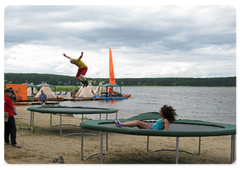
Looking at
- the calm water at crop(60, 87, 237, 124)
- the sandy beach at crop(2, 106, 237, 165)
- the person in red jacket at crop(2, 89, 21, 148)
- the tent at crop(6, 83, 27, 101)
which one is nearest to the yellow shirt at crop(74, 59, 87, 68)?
the person in red jacket at crop(2, 89, 21, 148)

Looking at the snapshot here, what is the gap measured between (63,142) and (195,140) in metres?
3.29

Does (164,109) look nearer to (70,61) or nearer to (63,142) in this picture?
(70,61)

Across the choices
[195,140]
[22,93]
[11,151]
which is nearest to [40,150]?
[11,151]

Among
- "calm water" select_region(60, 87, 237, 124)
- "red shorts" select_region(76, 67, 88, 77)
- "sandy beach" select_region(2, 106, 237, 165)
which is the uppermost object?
"red shorts" select_region(76, 67, 88, 77)

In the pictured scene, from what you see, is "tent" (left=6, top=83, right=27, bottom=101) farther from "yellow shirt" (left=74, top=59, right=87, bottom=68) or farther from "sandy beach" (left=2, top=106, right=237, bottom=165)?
"yellow shirt" (left=74, top=59, right=87, bottom=68)

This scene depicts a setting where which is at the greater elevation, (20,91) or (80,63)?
(80,63)

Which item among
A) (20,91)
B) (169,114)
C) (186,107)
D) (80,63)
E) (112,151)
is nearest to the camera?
(169,114)

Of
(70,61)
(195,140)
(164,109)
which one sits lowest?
(195,140)

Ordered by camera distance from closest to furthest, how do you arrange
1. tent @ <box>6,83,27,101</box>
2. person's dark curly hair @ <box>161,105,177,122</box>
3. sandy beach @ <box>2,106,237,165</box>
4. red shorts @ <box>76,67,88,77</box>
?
person's dark curly hair @ <box>161,105,177,122</box> < sandy beach @ <box>2,106,237,165</box> < red shorts @ <box>76,67,88,77</box> < tent @ <box>6,83,27,101</box>

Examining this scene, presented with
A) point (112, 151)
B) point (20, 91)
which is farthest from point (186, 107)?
point (112, 151)

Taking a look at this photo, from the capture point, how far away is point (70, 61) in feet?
16.2

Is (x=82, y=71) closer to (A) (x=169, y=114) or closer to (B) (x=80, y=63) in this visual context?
(B) (x=80, y=63)

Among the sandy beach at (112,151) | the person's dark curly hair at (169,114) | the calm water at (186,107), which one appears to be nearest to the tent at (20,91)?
the calm water at (186,107)

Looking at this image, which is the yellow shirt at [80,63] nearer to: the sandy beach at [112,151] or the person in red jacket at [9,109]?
the person in red jacket at [9,109]
